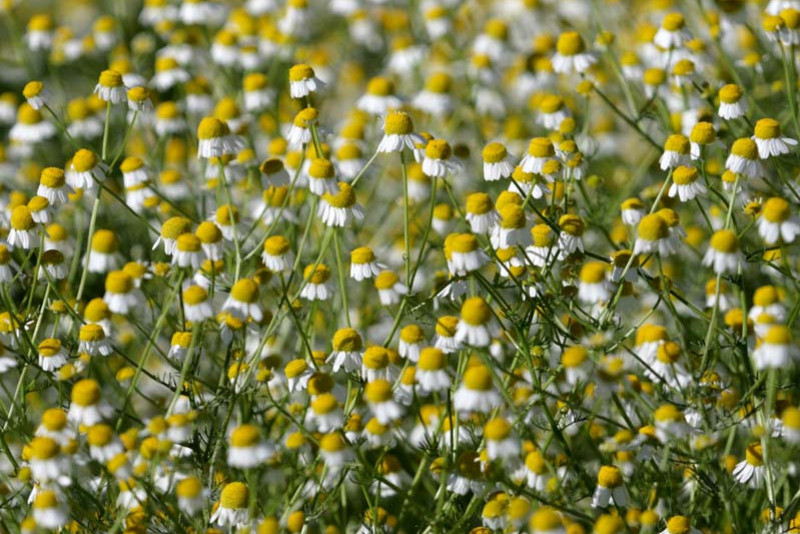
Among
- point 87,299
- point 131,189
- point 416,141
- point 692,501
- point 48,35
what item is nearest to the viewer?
point 692,501

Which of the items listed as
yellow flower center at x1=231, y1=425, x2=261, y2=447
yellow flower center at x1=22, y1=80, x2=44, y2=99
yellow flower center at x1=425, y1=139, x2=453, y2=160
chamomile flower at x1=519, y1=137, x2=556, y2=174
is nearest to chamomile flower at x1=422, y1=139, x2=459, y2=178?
yellow flower center at x1=425, y1=139, x2=453, y2=160

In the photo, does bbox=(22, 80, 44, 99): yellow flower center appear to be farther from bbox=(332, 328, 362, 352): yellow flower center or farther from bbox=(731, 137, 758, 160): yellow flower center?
bbox=(731, 137, 758, 160): yellow flower center

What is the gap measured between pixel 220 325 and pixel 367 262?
1.68 ft

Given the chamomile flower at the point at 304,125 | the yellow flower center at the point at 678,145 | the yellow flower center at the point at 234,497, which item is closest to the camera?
the yellow flower center at the point at 234,497

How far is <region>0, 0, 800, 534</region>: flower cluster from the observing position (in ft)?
8.63

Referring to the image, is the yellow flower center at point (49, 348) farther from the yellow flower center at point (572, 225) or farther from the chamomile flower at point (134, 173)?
the yellow flower center at point (572, 225)

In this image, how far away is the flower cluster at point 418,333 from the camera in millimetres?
2631

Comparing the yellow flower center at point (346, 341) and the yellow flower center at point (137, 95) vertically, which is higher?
the yellow flower center at point (137, 95)

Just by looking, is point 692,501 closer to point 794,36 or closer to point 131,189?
point 794,36

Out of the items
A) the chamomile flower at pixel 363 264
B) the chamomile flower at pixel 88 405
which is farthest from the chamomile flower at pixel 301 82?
the chamomile flower at pixel 88 405

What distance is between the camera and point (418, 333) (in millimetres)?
2967

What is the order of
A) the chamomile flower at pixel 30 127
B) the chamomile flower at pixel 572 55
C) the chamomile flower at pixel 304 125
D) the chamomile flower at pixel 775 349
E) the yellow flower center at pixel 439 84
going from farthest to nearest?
the yellow flower center at pixel 439 84 → the chamomile flower at pixel 30 127 → the chamomile flower at pixel 572 55 → the chamomile flower at pixel 304 125 → the chamomile flower at pixel 775 349

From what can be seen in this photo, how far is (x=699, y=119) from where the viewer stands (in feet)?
11.3

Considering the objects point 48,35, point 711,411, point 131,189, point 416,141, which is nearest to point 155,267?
point 131,189
